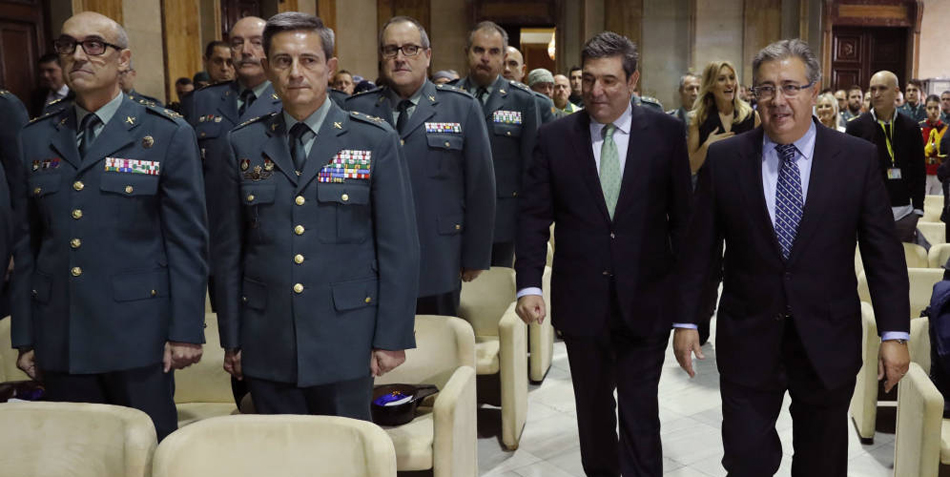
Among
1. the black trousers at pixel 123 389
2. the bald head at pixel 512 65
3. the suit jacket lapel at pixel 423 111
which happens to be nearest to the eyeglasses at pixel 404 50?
the suit jacket lapel at pixel 423 111

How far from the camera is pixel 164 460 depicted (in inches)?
74.0

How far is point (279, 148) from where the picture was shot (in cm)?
237

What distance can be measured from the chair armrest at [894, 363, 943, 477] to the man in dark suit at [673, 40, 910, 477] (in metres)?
0.30

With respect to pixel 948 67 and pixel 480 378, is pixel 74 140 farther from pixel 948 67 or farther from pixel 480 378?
pixel 948 67

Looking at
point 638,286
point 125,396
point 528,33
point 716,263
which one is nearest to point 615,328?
point 638,286

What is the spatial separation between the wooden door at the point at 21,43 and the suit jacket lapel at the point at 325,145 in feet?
16.5

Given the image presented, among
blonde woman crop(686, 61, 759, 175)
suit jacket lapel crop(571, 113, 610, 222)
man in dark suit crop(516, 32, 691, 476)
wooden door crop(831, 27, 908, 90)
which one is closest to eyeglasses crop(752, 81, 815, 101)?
man in dark suit crop(516, 32, 691, 476)

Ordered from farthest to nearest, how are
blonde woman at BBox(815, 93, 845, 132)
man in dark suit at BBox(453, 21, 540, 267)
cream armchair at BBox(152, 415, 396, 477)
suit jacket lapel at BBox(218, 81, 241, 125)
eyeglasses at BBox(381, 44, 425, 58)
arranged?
blonde woman at BBox(815, 93, 845, 132), man in dark suit at BBox(453, 21, 540, 267), suit jacket lapel at BBox(218, 81, 241, 125), eyeglasses at BBox(381, 44, 425, 58), cream armchair at BBox(152, 415, 396, 477)

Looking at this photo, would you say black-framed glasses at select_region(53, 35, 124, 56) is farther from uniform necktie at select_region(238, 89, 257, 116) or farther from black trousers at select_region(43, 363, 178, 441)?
uniform necktie at select_region(238, 89, 257, 116)

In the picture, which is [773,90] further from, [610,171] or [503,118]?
[503,118]

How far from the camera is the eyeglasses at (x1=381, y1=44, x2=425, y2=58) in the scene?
346cm

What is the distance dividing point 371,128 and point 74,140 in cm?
80

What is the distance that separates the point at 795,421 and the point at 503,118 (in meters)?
2.36

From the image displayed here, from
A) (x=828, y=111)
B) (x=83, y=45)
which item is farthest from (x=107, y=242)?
(x=828, y=111)
